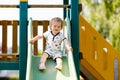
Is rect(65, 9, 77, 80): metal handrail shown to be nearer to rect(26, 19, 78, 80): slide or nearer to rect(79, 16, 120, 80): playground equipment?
rect(26, 19, 78, 80): slide

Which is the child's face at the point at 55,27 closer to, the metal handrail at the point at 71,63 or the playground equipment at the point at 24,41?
the metal handrail at the point at 71,63

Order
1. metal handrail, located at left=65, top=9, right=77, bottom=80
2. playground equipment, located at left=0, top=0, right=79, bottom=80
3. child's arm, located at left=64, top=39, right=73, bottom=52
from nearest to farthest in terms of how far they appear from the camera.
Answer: metal handrail, located at left=65, top=9, right=77, bottom=80 < child's arm, located at left=64, top=39, right=73, bottom=52 < playground equipment, located at left=0, top=0, right=79, bottom=80

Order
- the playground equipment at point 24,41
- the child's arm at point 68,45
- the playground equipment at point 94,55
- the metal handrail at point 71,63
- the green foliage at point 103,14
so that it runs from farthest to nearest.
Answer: the green foliage at point 103,14 < the playground equipment at point 94,55 < the playground equipment at point 24,41 < the child's arm at point 68,45 < the metal handrail at point 71,63

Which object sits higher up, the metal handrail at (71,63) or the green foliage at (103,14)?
the green foliage at (103,14)

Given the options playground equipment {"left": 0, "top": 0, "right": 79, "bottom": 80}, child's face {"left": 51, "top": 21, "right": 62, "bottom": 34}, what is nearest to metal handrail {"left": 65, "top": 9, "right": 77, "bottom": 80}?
playground equipment {"left": 0, "top": 0, "right": 79, "bottom": 80}

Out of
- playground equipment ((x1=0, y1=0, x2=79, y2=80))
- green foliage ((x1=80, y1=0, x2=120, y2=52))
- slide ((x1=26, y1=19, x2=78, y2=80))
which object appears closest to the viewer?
slide ((x1=26, y1=19, x2=78, y2=80))

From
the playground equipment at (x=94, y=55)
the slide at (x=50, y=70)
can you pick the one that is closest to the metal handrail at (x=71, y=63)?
the slide at (x=50, y=70)

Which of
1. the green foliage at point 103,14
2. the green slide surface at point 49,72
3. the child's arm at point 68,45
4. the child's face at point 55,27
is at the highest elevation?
the green foliage at point 103,14

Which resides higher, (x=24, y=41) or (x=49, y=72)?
(x=24, y=41)

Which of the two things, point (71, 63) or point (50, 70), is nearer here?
point (71, 63)

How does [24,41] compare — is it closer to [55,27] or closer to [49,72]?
[55,27]

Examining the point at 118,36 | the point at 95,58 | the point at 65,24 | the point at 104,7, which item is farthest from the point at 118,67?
the point at 104,7

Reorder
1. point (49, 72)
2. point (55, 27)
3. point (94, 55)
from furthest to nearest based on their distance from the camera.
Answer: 1. point (94, 55)
2. point (55, 27)
3. point (49, 72)

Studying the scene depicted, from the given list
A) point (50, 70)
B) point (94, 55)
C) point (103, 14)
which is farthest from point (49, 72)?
point (103, 14)
